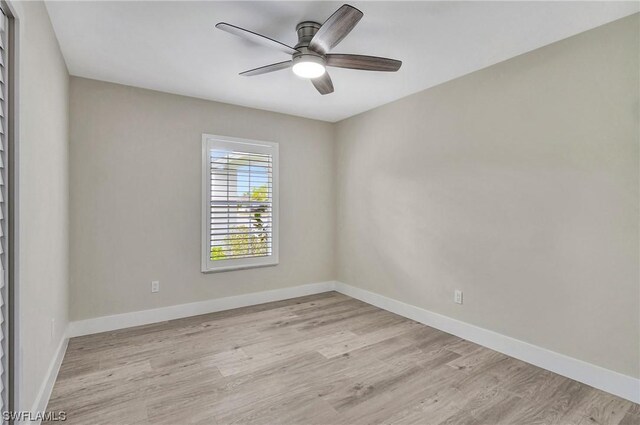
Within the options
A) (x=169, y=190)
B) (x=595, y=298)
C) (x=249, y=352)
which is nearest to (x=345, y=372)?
(x=249, y=352)

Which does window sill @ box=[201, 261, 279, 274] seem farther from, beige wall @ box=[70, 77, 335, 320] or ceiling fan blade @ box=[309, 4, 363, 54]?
ceiling fan blade @ box=[309, 4, 363, 54]

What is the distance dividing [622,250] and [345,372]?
2061 mm

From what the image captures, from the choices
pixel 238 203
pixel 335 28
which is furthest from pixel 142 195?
pixel 335 28

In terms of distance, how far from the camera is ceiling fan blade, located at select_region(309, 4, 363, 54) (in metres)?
1.81

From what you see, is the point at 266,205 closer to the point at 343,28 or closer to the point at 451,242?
the point at 451,242

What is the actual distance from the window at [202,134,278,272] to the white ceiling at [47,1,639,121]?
0.80 metres

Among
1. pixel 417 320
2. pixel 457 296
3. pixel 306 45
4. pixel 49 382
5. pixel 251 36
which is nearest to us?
pixel 251 36

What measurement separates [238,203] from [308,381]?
2267mm

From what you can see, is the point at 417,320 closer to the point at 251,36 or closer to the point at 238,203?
the point at 238,203

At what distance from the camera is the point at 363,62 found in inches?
93.7

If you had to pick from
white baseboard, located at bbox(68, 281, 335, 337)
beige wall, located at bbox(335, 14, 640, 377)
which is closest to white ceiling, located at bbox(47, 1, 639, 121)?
beige wall, located at bbox(335, 14, 640, 377)

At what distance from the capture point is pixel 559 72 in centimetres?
250

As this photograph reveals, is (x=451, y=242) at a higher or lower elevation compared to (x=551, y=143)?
lower

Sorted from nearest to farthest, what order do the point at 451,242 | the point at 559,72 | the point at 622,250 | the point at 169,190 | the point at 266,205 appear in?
the point at 622,250 < the point at 559,72 < the point at 451,242 < the point at 169,190 < the point at 266,205
